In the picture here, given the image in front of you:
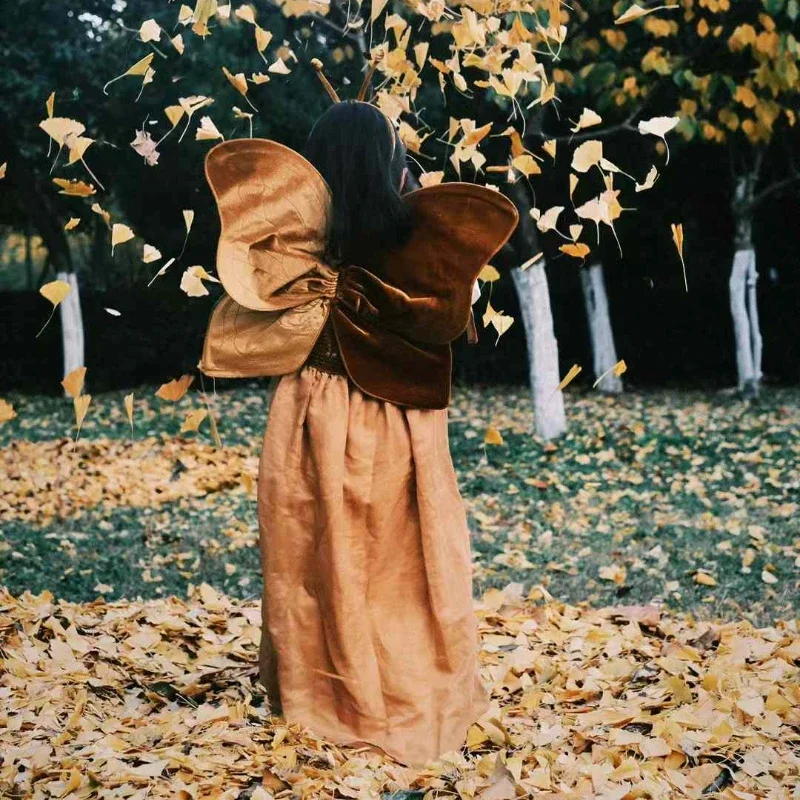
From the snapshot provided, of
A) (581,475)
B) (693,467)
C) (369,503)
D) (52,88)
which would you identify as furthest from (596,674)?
(52,88)

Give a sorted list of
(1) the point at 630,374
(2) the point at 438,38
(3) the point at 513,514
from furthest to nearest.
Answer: (1) the point at 630,374, (2) the point at 438,38, (3) the point at 513,514

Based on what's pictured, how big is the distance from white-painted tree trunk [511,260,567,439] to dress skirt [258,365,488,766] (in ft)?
18.7

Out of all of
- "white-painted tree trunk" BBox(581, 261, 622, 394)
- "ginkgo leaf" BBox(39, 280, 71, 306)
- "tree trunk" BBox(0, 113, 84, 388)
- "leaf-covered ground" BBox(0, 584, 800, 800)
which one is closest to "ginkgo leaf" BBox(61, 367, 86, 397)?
"ginkgo leaf" BBox(39, 280, 71, 306)

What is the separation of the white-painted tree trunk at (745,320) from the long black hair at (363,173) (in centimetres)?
818

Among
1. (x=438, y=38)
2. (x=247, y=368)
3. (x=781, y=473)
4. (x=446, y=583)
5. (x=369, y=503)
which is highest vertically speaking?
(x=438, y=38)

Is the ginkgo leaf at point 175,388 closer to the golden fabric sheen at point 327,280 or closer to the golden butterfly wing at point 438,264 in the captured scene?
the golden fabric sheen at point 327,280

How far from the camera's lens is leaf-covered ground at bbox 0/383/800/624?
490 cm

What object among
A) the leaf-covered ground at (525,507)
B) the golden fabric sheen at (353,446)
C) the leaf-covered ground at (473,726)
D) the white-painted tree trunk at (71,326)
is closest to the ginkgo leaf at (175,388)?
the golden fabric sheen at (353,446)

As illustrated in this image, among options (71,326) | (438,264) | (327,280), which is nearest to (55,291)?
(327,280)

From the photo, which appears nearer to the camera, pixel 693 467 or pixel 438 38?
pixel 693 467

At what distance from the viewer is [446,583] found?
9.45 ft

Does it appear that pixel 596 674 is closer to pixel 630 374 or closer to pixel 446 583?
pixel 446 583

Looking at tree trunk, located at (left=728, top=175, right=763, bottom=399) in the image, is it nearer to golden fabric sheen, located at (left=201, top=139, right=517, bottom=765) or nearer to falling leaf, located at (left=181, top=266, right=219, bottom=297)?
golden fabric sheen, located at (left=201, top=139, right=517, bottom=765)

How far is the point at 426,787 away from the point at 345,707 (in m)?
0.32
